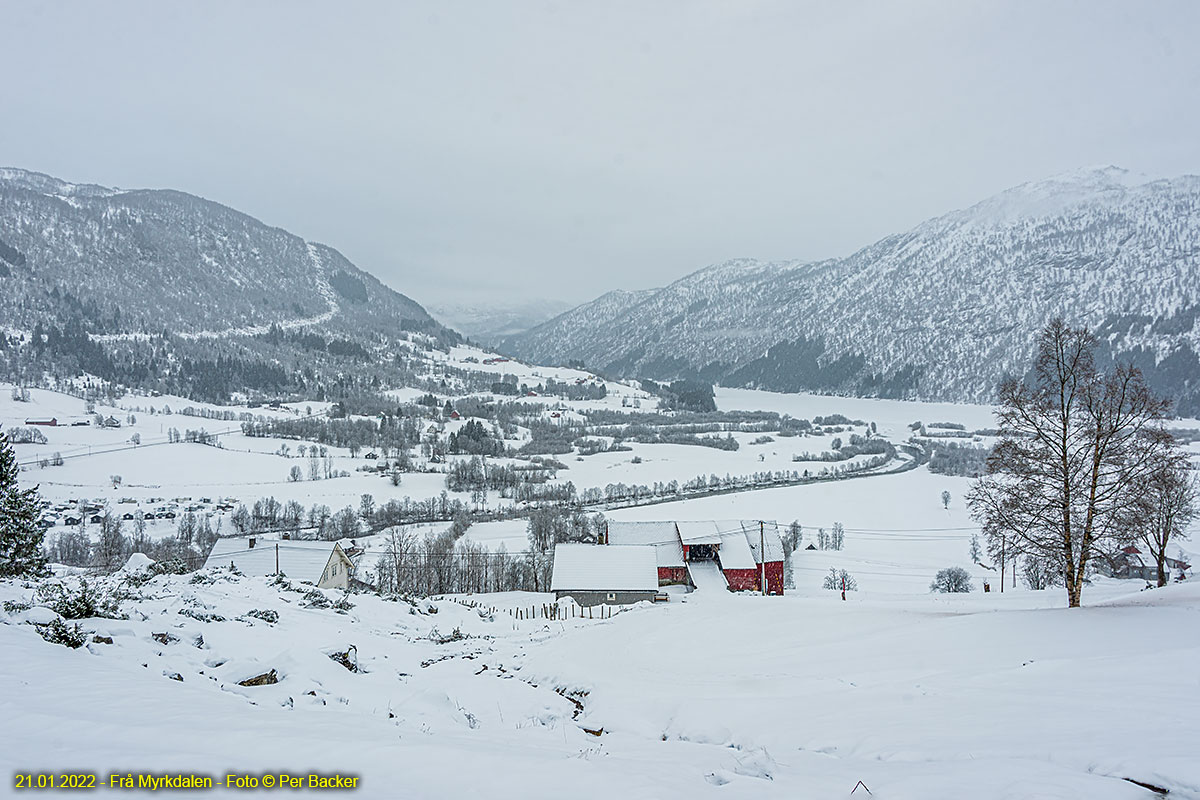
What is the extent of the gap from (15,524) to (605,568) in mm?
24098

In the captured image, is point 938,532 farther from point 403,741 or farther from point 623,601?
point 403,741

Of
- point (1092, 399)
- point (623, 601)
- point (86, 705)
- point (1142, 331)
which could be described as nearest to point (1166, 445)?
point (1092, 399)

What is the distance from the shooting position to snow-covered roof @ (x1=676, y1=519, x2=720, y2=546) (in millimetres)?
43312

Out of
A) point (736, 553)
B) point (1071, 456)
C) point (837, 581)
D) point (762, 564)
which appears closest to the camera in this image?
point (1071, 456)

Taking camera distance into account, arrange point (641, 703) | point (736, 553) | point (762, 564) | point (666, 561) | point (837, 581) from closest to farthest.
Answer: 1. point (641, 703)
2. point (762, 564)
3. point (666, 561)
4. point (837, 581)
5. point (736, 553)

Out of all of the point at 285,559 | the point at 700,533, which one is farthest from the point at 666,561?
the point at 285,559

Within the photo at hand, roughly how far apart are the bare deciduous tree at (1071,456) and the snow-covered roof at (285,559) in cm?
2883

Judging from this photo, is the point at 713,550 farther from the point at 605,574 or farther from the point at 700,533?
the point at 605,574

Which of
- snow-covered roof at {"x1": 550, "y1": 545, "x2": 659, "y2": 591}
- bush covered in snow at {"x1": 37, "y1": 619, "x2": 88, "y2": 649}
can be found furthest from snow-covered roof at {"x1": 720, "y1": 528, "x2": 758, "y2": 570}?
bush covered in snow at {"x1": 37, "y1": 619, "x2": 88, "y2": 649}

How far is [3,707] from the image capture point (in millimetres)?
4984

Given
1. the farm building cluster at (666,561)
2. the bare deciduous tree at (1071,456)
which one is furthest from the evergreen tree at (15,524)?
the bare deciduous tree at (1071,456)

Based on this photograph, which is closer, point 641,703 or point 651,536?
point 641,703

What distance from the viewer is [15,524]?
19406 millimetres

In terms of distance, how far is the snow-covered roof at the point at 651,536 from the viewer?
41.2 m
